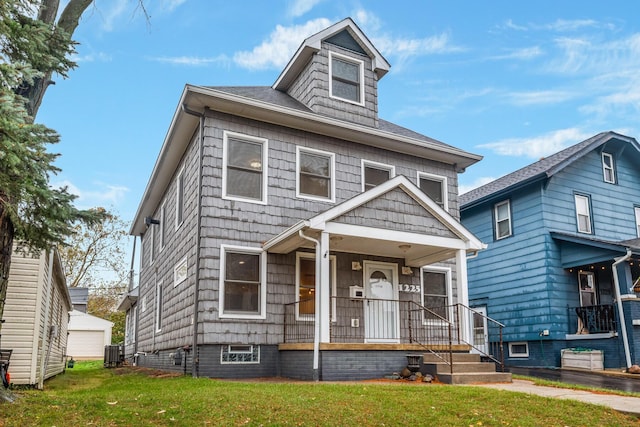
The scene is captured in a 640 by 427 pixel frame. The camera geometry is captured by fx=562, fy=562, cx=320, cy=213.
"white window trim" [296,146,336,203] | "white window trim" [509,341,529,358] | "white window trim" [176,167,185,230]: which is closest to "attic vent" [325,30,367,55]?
"white window trim" [296,146,336,203]

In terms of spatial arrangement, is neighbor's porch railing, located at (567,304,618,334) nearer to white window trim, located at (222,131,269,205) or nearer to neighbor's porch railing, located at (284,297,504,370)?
neighbor's porch railing, located at (284,297,504,370)

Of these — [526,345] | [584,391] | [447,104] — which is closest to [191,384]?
[584,391]

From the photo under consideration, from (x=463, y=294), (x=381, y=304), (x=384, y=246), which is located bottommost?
(x=381, y=304)

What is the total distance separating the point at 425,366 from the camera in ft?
34.1

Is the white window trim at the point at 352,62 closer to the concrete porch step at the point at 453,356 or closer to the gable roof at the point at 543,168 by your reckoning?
the gable roof at the point at 543,168

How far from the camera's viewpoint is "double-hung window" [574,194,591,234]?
1730 cm

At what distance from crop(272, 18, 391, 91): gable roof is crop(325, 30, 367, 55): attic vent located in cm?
3

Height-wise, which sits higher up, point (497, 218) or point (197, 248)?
point (497, 218)

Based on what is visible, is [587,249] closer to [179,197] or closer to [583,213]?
[583,213]

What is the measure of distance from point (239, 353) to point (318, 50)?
292 inches

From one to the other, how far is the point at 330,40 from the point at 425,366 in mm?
8241

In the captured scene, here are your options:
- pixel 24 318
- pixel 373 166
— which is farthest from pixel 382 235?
pixel 24 318

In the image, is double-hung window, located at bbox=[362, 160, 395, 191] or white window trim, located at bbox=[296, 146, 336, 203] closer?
white window trim, located at bbox=[296, 146, 336, 203]

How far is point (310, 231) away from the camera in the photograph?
1038 centimetres
